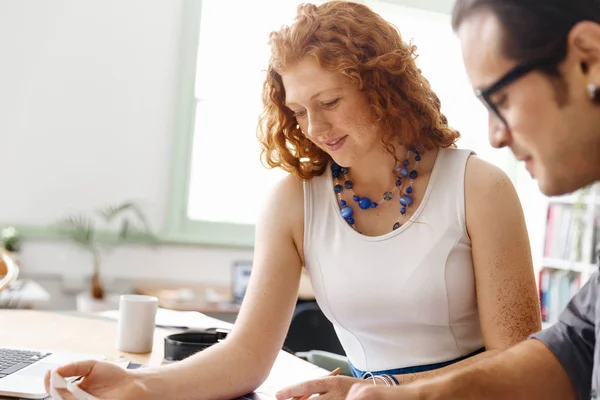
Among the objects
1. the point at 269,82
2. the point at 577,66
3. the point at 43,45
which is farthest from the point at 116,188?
the point at 577,66

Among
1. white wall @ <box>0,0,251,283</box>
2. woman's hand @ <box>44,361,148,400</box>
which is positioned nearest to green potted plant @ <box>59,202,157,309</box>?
white wall @ <box>0,0,251,283</box>

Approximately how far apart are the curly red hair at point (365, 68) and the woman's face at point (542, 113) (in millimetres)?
747

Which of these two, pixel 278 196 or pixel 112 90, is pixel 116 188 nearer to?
pixel 112 90

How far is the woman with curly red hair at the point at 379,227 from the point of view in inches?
57.3

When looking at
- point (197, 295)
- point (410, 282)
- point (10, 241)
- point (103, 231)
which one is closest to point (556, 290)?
point (197, 295)

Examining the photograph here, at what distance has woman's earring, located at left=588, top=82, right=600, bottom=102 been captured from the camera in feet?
2.28

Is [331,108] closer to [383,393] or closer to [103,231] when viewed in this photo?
[383,393]

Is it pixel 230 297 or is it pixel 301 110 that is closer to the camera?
pixel 301 110

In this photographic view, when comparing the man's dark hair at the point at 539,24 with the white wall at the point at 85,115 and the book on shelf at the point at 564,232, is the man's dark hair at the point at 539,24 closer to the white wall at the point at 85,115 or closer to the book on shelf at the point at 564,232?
the white wall at the point at 85,115

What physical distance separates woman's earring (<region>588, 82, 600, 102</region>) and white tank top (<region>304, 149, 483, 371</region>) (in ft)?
2.72

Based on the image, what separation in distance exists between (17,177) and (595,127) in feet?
11.8

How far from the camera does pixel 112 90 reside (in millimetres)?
3986

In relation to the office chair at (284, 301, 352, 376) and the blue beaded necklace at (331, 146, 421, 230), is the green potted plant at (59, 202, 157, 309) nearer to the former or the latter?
the office chair at (284, 301, 352, 376)

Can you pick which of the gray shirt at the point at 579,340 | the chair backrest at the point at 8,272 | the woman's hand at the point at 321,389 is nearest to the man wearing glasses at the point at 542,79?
the gray shirt at the point at 579,340
